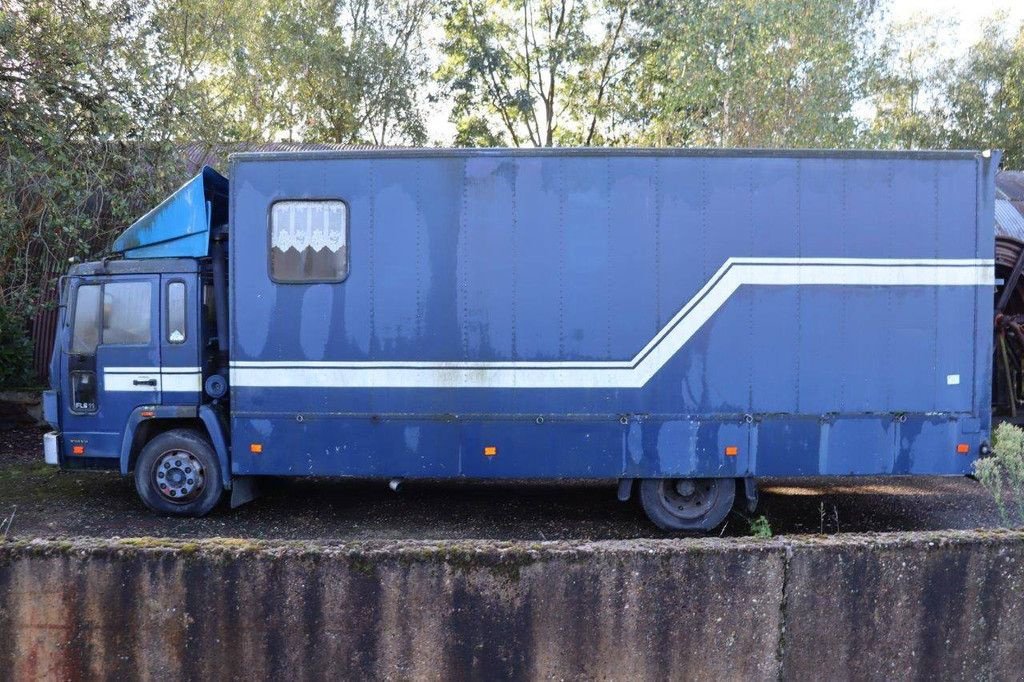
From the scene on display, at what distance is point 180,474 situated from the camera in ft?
23.6

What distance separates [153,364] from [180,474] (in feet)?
3.34

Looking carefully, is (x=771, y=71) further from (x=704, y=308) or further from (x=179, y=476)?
(x=179, y=476)

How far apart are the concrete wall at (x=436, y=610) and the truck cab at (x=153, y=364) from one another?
3.83m

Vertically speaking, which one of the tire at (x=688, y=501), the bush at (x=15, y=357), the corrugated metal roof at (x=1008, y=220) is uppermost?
the corrugated metal roof at (x=1008, y=220)

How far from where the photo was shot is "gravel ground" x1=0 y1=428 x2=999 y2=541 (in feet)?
23.0

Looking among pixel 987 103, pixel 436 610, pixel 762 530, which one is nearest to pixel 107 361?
pixel 436 610

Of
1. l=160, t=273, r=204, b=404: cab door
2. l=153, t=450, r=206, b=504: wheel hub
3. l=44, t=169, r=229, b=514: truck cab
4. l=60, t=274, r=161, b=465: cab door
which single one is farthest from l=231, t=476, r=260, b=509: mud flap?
l=60, t=274, r=161, b=465: cab door

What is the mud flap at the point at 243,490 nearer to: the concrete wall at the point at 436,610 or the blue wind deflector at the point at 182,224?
the blue wind deflector at the point at 182,224

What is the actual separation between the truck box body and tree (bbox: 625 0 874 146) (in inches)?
300

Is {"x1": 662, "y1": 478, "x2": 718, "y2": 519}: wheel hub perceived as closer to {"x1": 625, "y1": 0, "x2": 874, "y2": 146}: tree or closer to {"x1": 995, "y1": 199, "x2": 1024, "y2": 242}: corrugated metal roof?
{"x1": 995, "y1": 199, "x2": 1024, "y2": 242}: corrugated metal roof

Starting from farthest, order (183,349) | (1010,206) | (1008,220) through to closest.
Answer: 1. (1010,206)
2. (1008,220)
3. (183,349)

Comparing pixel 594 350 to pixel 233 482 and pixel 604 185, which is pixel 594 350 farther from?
pixel 233 482

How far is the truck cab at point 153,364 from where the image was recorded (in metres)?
7.12

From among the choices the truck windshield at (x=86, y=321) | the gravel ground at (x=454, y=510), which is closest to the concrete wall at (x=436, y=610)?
the gravel ground at (x=454, y=510)
